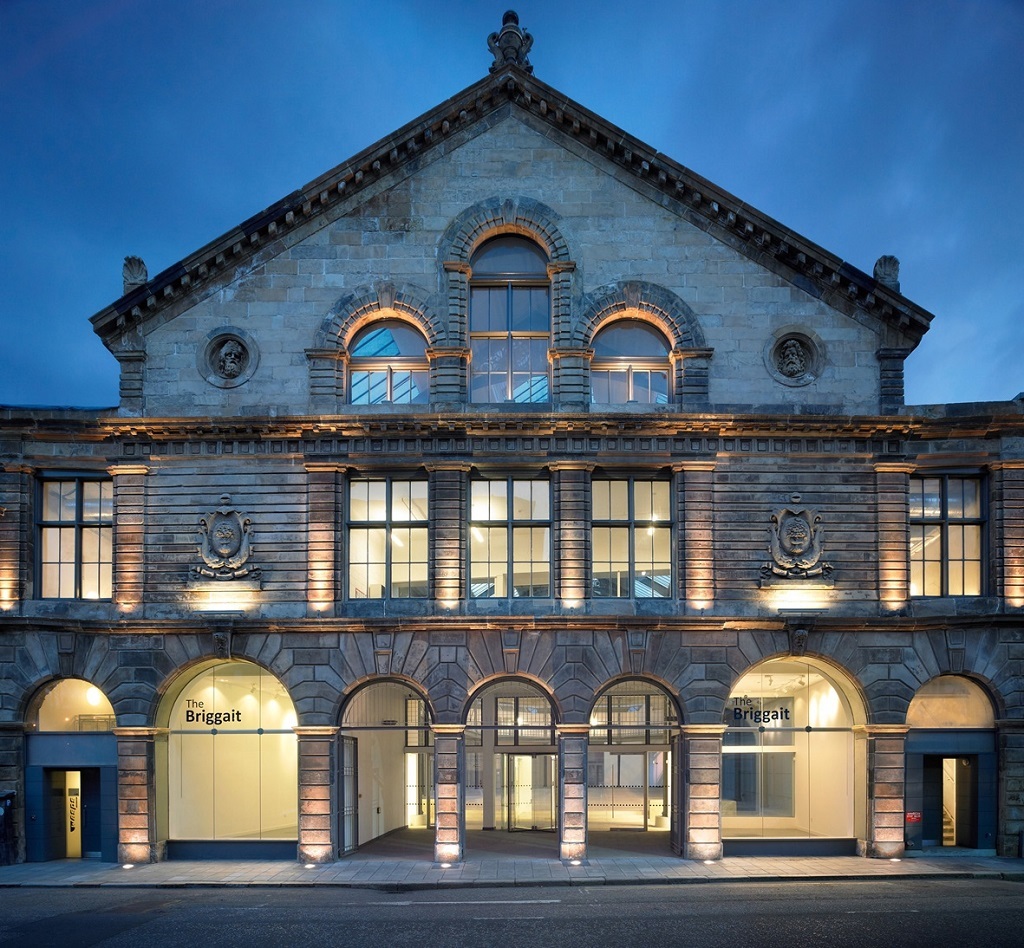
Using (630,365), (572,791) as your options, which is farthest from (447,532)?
(572,791)

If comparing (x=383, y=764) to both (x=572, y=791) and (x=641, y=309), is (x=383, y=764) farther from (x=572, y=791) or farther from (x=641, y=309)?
(x=641, y=309)

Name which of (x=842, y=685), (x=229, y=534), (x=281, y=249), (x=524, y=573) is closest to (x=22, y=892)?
(x=229, y=534)

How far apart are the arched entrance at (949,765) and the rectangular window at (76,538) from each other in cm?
2071

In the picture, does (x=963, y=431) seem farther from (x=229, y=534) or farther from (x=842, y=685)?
(x=229, y=534)

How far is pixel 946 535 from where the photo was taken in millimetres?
23109

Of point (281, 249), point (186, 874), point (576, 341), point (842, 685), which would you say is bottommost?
point (186, 874)

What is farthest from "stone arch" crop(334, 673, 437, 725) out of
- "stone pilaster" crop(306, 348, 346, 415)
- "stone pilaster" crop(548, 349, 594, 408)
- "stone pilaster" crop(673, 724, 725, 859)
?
"stone pilaster" crop(548, 349, 594, 408)

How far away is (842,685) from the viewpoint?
2273 cm

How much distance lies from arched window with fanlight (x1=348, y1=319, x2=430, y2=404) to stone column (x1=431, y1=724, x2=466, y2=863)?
8324 millimetres

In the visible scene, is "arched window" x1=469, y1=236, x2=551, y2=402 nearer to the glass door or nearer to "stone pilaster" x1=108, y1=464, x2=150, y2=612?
"stone pilaster" x1=108, y1=464, x2=150, y2=612

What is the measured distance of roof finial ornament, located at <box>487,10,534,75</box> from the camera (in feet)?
74.9

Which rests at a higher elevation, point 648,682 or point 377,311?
point 377,311

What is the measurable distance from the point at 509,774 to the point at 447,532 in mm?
8766

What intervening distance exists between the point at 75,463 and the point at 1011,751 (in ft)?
79.7
